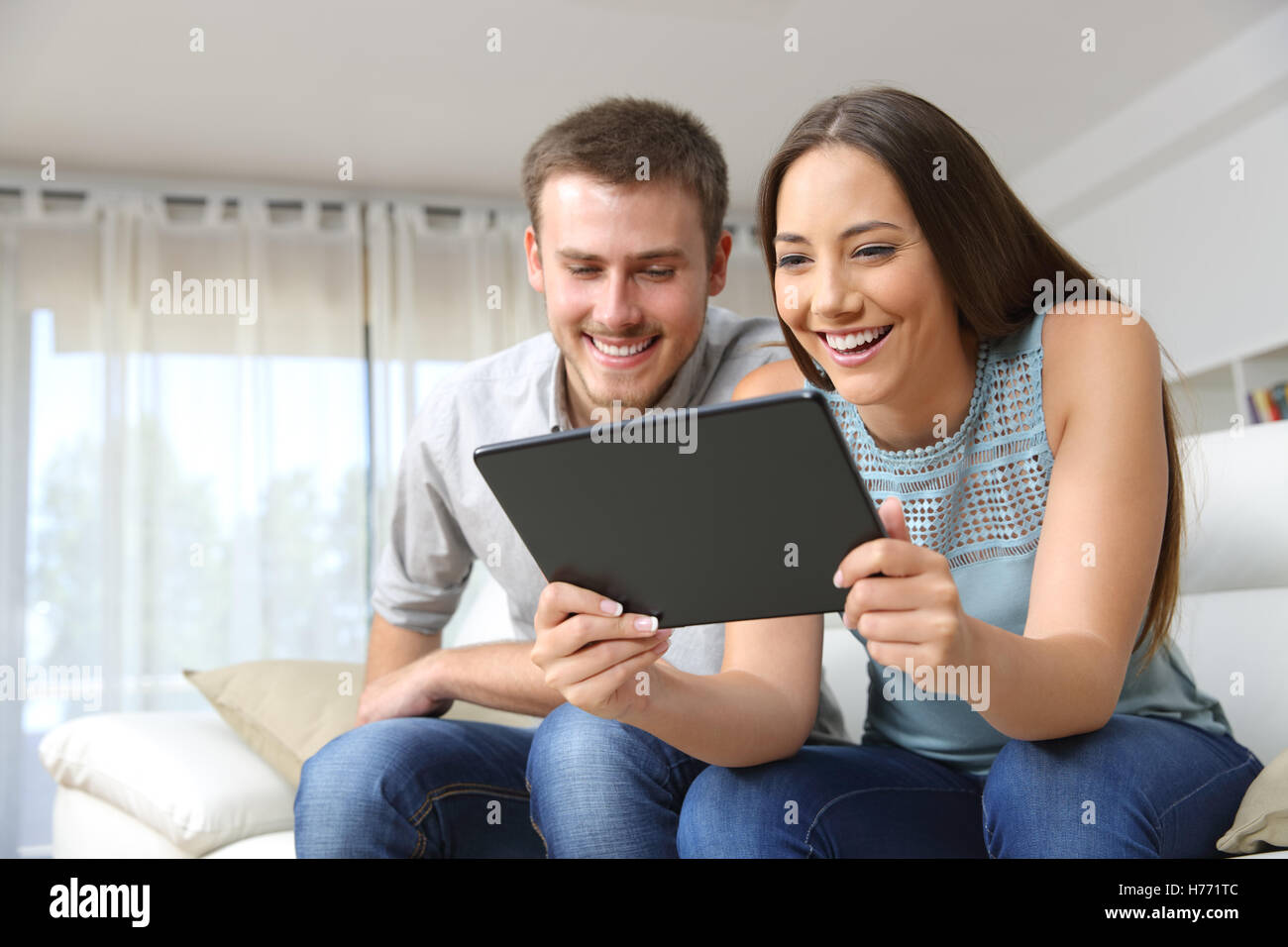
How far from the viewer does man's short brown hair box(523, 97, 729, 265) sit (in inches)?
56.3

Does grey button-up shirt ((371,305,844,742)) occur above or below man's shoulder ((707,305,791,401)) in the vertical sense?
below

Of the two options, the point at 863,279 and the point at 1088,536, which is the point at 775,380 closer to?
the point at 863,279

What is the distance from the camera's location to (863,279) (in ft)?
3.30

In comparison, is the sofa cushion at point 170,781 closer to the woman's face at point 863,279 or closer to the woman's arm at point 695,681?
the woman's arm at point 695,681

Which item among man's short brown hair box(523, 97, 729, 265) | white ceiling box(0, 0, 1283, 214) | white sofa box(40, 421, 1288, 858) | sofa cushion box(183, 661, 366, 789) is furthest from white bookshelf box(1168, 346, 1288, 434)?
sofa cushion box(183, 661, 366, 789)

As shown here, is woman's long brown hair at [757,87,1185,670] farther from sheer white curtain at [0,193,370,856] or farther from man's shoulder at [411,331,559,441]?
sheer white curtain at [0,193,370,856]

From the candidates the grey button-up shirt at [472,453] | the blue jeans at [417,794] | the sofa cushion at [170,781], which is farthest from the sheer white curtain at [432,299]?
the blue jeans at [417,794]

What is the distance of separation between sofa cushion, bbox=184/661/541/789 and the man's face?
22.8 inches

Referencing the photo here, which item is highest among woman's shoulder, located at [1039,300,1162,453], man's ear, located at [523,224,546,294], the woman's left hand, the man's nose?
man's ear, located at [523,224,546,294]

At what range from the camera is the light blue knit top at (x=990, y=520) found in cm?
102

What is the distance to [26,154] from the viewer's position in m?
3.97
